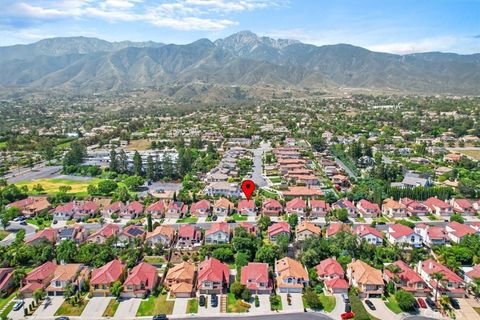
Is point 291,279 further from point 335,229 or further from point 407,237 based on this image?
point 407,237

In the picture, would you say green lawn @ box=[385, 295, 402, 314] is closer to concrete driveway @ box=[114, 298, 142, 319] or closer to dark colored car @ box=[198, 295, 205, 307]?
dark colored car @ box=[198, 295, 205, 307]

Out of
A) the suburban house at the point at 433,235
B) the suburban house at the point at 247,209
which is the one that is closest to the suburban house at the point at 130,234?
the suburban house at the point at 247,209

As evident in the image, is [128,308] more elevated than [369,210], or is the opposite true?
[128,308]

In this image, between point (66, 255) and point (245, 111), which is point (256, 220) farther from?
point (245, 111)

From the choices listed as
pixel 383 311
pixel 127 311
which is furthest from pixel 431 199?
pixel 127 311

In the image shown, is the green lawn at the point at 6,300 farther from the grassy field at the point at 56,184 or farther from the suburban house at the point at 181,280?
the grassy field at the point at 56,184

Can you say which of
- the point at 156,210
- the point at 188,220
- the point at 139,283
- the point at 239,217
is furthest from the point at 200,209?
the point at 139,283
